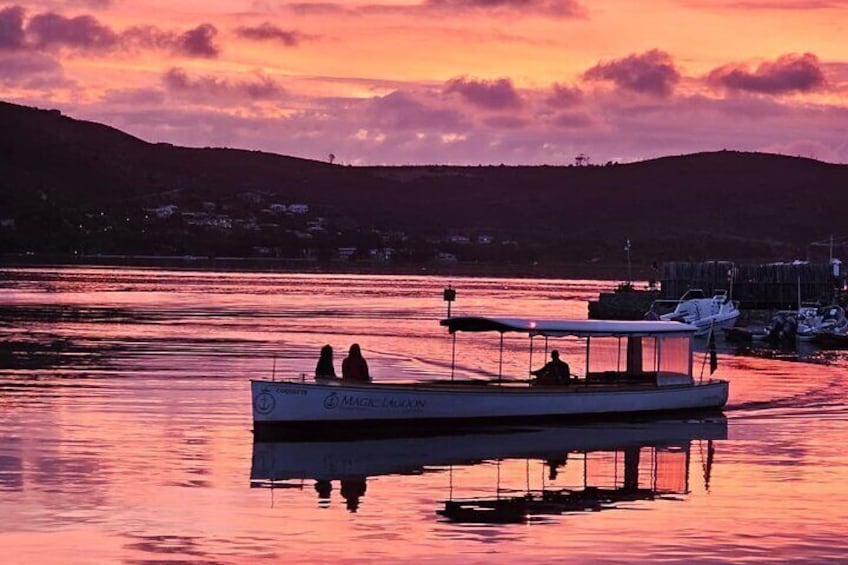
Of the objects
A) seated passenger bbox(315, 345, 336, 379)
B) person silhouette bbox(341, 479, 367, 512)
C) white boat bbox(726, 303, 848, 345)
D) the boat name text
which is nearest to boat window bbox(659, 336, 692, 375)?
the boat name text

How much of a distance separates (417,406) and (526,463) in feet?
18.1

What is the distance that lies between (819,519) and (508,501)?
6.11 metres

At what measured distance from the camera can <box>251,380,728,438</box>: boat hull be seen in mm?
42250

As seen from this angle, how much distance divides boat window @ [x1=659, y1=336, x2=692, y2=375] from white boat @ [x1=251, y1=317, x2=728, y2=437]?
0.03 meters

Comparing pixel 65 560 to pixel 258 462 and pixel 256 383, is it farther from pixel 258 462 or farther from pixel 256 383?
pixel 256 383

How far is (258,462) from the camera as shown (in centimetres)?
3797

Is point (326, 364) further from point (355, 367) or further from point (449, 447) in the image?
point (449, 447)

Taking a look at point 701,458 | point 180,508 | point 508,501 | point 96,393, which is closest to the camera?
point 180,508

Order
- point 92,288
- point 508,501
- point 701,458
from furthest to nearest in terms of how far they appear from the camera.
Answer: point 92,288
point 701,458
point 508,501

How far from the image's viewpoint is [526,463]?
130 feet

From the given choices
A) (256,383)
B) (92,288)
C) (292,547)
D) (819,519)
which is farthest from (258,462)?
(92,288)

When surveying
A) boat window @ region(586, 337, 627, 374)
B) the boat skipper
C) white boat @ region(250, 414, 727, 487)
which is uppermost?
the boat skipper

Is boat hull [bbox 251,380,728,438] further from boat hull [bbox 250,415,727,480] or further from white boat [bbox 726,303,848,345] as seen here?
white boat [bbox 726,303,848,345]

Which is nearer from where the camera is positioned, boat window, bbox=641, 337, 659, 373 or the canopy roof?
the canopy roof
